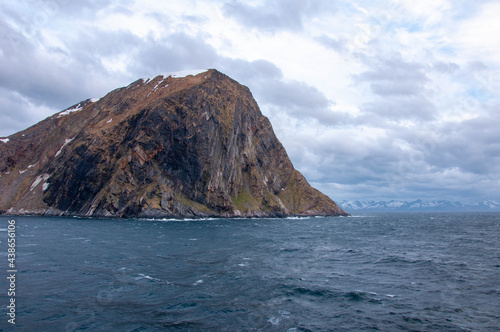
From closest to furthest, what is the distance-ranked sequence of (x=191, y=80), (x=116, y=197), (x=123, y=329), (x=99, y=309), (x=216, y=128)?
(x=123, y=329) < (x=99, y=309) < (x=116, y=197) < (x=216, y=128) < (x=191, y=80)

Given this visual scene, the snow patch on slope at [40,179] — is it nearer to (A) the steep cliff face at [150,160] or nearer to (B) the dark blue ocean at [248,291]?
(A) the steep cliff face at [150,160]

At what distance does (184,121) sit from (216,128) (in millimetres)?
16174

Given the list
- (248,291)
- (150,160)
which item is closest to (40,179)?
(150,160)

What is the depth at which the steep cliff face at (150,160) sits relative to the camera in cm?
13388

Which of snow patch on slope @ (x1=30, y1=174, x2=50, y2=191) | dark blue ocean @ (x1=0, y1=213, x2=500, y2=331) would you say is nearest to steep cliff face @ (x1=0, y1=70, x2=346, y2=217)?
snow patch on slope @ (x1=30, y1=174, x2=50, y2=191)

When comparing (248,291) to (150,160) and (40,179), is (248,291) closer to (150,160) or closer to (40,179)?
(150,160)

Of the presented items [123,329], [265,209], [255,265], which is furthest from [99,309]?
[265,209]

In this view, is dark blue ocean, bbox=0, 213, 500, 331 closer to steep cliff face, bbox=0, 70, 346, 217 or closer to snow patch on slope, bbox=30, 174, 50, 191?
steep cliff face, bbox=0, 70, 346, 217

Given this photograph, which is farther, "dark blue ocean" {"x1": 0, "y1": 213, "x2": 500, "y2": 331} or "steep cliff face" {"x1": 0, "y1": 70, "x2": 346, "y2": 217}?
"steep cliff face" {"x1": 0, "y1": 70, "x2": 346, "y2": 217}

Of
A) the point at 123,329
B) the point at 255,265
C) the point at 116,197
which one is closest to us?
the point at 123,329

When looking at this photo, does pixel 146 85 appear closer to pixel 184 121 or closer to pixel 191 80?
pixel 191 80

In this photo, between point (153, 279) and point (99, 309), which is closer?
point (99, 309)

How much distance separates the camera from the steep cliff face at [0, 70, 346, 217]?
439 ft

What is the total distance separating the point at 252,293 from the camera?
24547mm
